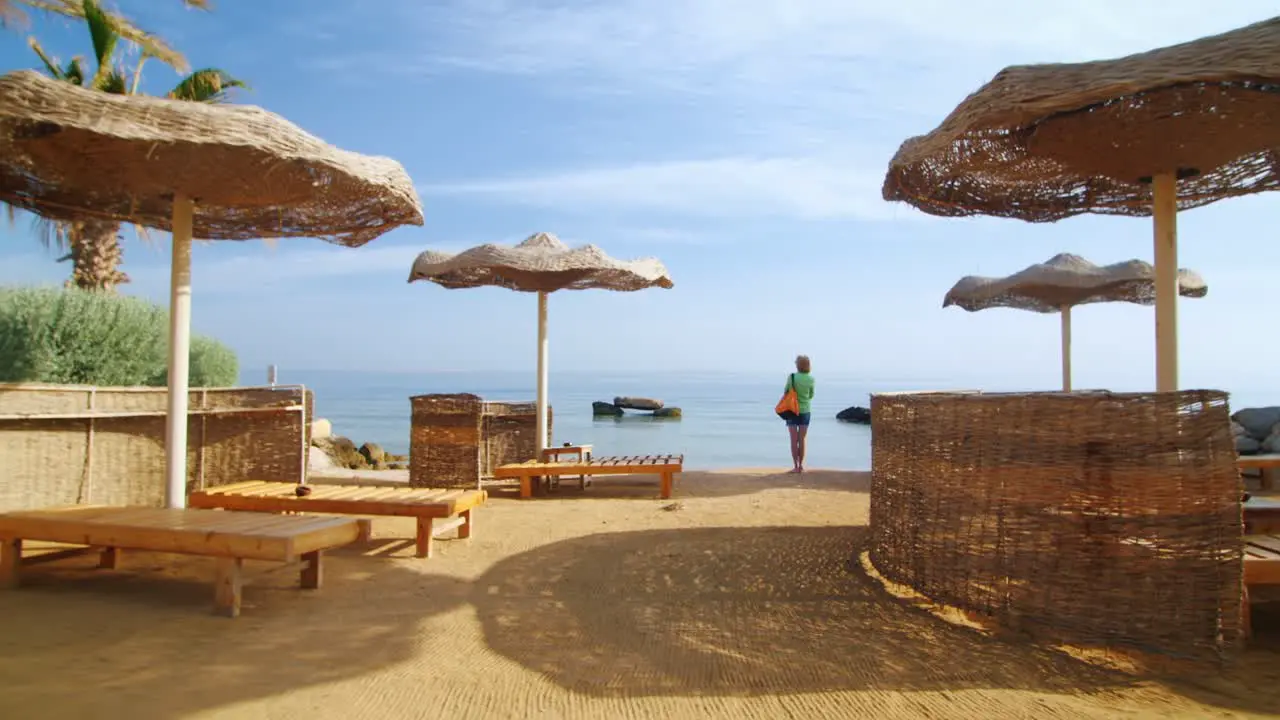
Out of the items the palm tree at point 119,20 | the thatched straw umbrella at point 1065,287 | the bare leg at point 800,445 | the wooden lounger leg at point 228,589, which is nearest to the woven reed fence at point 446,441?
the wooden lounger leg at point 228,589

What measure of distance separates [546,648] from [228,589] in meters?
1.75

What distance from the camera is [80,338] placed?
7.73m

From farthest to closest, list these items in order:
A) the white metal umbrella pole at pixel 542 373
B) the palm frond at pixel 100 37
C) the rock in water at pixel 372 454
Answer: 1. the rock in water at pixel 372 454
2. the palm frond at pixel 100 37
3. the white metal umbrella pole at pixel 542 373

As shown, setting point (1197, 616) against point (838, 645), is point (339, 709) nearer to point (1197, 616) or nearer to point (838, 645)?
point (838, 645)

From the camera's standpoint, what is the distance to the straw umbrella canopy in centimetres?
358

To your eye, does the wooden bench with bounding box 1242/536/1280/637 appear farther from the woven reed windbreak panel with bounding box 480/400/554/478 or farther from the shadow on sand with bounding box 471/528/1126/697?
the woven reed windbreak panel with bounding box 480/400/554/478

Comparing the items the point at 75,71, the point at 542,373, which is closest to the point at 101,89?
the point at 75,71

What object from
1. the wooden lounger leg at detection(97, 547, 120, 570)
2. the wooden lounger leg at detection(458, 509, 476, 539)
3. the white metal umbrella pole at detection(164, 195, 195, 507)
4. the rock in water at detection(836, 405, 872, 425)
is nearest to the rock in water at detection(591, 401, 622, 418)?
the rock in water at detection(836, 405, 872, 425)

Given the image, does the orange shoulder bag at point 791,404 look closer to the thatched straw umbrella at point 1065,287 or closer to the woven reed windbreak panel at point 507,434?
the woven reed windbreak panel at point 507,434

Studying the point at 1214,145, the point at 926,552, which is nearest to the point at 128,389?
the point at 926,552

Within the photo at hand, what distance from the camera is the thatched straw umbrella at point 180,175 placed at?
13.1 ft

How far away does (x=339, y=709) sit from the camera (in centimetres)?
284

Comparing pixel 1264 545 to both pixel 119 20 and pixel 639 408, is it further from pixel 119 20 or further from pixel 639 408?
pixel 639 408

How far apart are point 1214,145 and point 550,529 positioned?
528 centimetres
